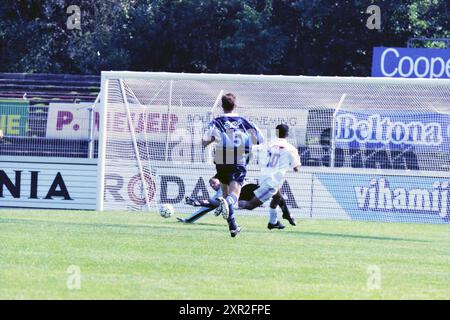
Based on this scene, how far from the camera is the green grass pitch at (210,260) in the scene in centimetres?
1012


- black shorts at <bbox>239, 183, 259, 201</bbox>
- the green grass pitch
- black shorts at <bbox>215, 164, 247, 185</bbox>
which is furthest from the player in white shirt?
black shorts at <bbox>215, 164, 247, 185</bbox>

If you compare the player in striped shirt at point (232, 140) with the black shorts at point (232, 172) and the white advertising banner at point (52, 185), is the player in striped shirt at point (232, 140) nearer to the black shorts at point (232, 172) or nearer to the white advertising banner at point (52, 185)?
the black shorts at point (232, 172)

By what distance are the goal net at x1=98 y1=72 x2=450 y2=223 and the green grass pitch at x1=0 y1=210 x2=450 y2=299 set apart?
8.78 feet

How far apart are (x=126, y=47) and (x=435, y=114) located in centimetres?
2639

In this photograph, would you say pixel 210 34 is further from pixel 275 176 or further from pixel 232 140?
pixel 232 140

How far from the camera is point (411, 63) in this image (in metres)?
26.5

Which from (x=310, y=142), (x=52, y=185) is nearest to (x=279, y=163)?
(x=310, y=142)

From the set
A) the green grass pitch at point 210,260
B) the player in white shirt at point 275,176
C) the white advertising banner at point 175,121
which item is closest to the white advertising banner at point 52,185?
the white advertising banner at point 175,121

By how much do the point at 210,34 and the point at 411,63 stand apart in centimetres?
2179

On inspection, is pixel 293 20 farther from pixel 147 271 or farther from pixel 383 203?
pixel 147 271

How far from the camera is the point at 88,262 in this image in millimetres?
12156

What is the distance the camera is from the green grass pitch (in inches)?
399

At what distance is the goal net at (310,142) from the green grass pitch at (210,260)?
8.78 feet

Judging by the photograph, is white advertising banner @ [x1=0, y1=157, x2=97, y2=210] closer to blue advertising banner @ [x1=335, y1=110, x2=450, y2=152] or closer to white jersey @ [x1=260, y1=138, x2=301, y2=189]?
blue advertising banner @ [x1=335, y1=110, x2=450, y2=152]
